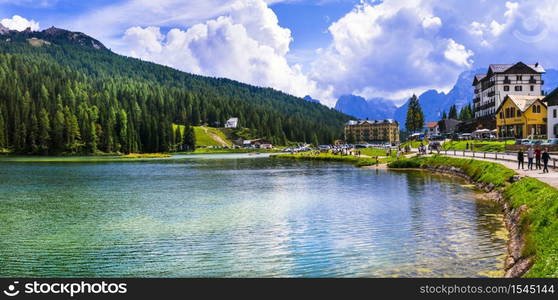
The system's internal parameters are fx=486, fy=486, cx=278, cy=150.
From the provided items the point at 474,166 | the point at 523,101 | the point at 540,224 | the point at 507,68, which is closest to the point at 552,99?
the point at 523,101

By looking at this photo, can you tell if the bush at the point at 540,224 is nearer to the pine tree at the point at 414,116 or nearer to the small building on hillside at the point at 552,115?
the small building on hillside at the point at 552,115

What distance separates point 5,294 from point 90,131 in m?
185

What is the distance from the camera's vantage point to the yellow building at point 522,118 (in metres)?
99.2

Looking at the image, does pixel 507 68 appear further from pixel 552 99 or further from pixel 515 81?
pixel 552 99

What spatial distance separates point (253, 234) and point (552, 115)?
8074 centimetres

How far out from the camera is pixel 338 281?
18.0m

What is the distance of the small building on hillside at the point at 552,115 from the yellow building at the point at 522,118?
353 centimetres

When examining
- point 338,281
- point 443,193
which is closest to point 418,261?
point 338,281

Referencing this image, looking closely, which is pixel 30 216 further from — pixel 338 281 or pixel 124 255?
pixel 338 281

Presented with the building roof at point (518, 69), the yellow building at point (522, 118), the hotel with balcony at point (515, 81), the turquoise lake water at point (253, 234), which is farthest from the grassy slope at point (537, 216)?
the building roof at point (518, 69)

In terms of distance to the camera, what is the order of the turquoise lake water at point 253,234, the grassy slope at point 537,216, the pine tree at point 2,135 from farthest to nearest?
1. the pine tree at point 2,135
2. the turquoise lake water at point 253,234
3. the grassy slope at point 537,216

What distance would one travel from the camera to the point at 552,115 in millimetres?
88875

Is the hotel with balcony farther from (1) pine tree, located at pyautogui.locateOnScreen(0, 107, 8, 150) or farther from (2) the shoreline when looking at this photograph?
(1) pine tree, located at pyautogui.locateOnScreen(0, 107, 8, 150)

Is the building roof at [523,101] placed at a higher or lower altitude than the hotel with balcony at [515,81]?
lower
